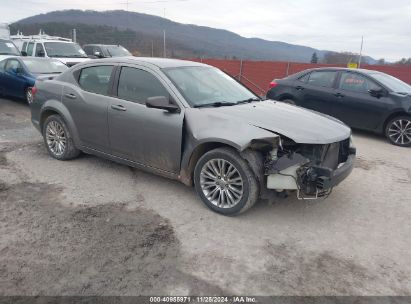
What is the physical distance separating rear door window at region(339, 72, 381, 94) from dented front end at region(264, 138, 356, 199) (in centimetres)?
499

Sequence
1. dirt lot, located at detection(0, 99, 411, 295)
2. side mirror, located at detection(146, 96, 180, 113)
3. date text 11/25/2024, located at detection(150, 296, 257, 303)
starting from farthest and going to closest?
side mirror, located at detection(146, 96, 180, 113) < dirt lot, located at detection(0, 99, 411, 295) < date text 11/25/2024, located at detection(150, 296, 257, 303)

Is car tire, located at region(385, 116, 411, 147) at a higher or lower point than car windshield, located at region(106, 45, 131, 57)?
lower

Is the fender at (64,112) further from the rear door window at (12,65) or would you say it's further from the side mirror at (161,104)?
the rear door window at (12,65)

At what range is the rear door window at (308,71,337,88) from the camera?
29.8 feet

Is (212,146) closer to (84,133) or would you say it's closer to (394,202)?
(84,133)

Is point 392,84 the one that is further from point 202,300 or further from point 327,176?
point 202,300

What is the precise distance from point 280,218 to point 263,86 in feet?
45.2

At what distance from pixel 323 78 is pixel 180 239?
22.4 feet

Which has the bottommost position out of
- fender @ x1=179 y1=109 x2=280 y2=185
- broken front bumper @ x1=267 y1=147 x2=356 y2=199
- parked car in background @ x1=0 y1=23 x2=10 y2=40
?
broken front bumper @ x1=267 y1=147 x2=356 y2=199

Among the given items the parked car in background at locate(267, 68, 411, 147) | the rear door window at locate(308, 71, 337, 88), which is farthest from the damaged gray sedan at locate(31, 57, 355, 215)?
the rear door window at locate(308, 71, 337, 88)

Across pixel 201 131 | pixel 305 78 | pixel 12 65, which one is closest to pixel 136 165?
pixel 201 131

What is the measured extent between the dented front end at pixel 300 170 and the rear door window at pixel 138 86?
156 cm

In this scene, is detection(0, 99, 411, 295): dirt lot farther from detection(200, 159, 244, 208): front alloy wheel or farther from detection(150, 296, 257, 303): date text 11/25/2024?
detection(200, 159, 244, 208): front alloy wheel

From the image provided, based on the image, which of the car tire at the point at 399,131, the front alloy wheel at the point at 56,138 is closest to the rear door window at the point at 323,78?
the car tire at the point at 399,131
